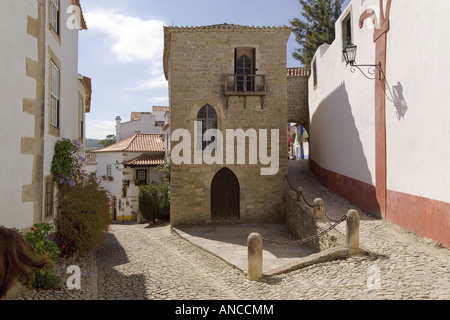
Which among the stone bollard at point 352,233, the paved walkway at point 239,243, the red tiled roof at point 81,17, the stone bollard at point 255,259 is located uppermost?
the red tiled roof at point 81,17

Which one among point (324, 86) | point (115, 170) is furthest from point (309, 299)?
point (115, 170)

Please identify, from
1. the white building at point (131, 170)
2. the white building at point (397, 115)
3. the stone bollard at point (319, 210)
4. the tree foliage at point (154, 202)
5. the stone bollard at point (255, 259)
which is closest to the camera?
the white building at point (397, 115)

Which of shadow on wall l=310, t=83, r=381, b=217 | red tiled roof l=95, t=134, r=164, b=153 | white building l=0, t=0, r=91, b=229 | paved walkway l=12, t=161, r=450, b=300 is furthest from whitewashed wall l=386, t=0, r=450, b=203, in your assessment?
red tiled roof l=95, t=134, r=164, b=153

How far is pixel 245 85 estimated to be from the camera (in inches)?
533

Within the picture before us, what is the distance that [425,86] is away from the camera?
654cm

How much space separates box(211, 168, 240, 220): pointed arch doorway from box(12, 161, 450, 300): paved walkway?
4463mm

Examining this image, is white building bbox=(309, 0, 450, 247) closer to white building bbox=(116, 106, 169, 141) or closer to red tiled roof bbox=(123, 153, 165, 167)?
red tiled roof bbox=(123, 153, 165, 167)

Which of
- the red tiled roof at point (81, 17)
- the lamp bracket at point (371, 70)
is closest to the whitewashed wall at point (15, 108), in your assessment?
the red tiled roof at point (81, 17)

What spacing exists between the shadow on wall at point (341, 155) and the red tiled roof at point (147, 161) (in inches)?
450

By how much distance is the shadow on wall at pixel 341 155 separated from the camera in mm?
9859

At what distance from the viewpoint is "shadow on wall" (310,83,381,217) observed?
986cm

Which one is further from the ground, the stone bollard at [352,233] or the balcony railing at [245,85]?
the balcony railing at [245,85]

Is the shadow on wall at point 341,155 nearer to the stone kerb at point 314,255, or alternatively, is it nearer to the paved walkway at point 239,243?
the paved walkway at point 239,243
